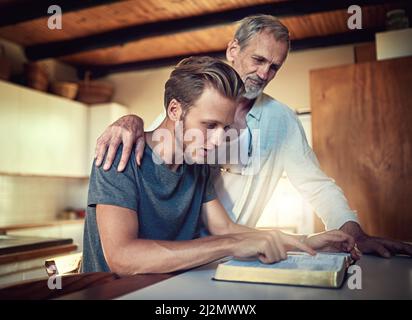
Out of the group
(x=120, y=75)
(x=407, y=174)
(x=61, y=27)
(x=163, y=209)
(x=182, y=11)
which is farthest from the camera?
(x=120, y=75)


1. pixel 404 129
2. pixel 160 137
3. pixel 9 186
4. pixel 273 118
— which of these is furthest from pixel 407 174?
pixel 9 186

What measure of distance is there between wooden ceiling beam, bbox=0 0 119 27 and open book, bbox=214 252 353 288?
2.74 m

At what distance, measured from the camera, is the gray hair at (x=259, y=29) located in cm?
161

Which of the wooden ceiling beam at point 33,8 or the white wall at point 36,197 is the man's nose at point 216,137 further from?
the white wall at point 36,197

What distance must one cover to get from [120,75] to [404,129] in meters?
3.38

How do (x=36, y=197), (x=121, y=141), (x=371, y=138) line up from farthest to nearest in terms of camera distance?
(x=36, y=197), (x=371, y=138), (x=121, y=141)

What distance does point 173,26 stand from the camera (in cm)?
357

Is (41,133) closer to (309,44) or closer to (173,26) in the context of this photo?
(173,26)

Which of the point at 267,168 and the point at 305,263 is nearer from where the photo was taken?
the point at 305,263

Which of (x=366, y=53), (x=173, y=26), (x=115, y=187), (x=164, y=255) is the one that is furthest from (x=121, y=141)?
(x=173, y=26)

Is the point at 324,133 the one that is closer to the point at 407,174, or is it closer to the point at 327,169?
A: the point at 327,169

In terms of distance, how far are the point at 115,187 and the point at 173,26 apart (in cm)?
285

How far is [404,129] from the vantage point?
2.38 m

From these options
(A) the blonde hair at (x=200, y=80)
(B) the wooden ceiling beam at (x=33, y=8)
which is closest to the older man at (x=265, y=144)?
(A) the blonde hair at (x=200, y=80)
